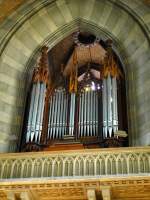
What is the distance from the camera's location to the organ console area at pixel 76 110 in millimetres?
11586

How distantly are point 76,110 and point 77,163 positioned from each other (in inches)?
114

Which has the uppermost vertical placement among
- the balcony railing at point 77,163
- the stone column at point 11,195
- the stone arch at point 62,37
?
the stone arch at point 62,37

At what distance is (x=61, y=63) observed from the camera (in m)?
15.8

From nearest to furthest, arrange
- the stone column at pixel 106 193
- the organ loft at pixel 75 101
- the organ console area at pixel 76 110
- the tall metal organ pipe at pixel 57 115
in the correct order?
the stone column at pixel 106 193 → the organ loft at pixel 75 101 → the organ console area at pixel 76 110 → the tall metal organ pipe at pixel 57 115

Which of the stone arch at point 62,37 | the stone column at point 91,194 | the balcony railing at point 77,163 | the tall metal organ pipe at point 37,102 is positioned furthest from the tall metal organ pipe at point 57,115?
the stone column at point 91,194

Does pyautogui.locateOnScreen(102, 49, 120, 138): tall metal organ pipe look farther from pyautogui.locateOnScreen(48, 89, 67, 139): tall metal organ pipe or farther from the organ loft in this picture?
pyautogui.locateOnScreen(48, 89, 67, 139): tall metal organ pipe

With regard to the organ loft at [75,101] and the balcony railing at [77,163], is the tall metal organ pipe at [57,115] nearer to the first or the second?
the organ loft at [75,101]

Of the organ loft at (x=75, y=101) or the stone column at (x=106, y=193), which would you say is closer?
the stone column at (x=106, y=193)

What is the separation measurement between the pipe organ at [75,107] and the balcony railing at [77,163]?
1122 millimetres

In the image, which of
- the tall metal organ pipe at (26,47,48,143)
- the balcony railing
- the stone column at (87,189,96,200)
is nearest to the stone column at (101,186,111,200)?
the stone column at (87,189,96,200)

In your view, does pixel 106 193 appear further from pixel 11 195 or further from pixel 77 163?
pixel 11 195

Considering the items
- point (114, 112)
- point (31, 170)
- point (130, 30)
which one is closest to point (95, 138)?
point (114, 112)

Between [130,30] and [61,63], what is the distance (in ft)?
11.8

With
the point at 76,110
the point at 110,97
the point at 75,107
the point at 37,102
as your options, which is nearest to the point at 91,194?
the point at 110,97
